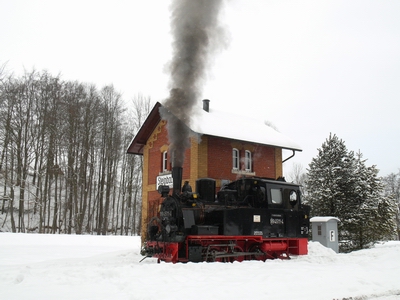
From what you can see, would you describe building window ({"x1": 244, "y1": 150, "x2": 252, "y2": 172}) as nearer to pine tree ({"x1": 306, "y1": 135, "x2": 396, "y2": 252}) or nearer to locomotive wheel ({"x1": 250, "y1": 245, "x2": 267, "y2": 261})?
pine tree ({"x1": 306, "y1": 135, "x2": 396, "y2": 252})

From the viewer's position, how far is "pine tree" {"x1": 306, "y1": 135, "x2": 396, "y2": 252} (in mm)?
17297

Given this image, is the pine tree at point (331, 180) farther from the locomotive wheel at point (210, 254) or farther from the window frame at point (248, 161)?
the locomotive wheel at point (210, 254)

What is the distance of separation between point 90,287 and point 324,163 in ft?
51.1

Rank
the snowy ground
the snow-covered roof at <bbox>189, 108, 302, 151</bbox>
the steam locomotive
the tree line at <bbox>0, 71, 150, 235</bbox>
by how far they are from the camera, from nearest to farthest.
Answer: the snowy ground < the steam locomotive < the snow-covered roof at <bbox>189, 108, 302, 151</bbox> < the tree line at <bbox>0, 71, 150, 235</bbox>

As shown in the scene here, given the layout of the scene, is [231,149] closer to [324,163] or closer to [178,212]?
[324,163]

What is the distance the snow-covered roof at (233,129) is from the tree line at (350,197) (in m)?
1.96

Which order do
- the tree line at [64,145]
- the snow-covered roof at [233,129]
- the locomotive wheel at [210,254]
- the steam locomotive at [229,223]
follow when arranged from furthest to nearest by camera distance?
the tree line at [64,145]
the snow-covered roof at [233,129]
the locomotive wheel at [210,254]
the steam locomotive at [229,223]

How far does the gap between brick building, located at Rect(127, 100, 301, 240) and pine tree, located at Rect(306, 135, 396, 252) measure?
205cm

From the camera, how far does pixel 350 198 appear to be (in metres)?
17.8

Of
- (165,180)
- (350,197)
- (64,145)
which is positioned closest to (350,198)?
(350,197)

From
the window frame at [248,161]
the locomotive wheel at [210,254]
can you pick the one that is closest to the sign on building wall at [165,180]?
the window frame at [248,161]

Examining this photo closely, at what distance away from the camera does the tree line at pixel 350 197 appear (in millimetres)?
17297

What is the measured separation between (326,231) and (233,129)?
232 inches

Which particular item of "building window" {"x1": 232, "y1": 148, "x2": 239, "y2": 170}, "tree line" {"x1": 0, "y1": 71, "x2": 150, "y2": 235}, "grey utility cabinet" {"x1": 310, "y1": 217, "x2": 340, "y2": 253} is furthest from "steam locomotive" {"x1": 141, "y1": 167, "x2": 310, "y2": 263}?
"tree line" {"x1": 0, "y1": 71, "x2": 150, "y2": 235}
